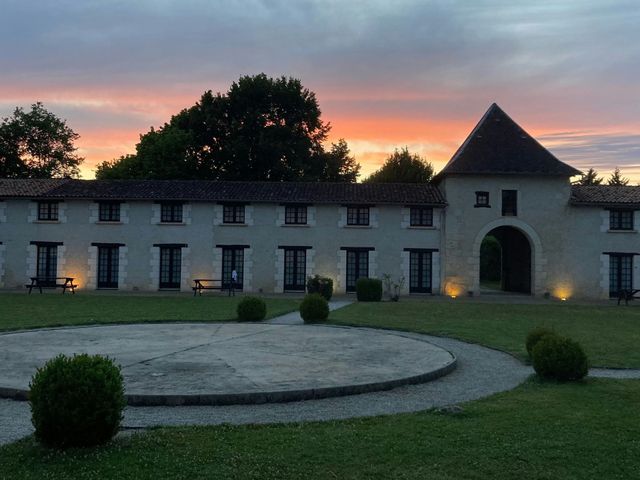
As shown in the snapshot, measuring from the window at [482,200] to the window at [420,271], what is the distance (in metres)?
4.02

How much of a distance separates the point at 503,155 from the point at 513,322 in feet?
53.5

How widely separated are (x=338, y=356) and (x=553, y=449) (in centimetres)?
593

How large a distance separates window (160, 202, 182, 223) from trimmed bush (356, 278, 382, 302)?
11.8m

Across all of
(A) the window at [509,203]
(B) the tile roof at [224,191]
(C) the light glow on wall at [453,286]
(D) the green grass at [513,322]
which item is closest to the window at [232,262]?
(B) the tile roof at [224,191]

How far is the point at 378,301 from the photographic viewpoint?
90.9 feet

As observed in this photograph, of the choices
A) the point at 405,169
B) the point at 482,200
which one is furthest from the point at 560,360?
the point at 405,169

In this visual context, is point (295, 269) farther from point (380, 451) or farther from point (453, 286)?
point (380, 451)

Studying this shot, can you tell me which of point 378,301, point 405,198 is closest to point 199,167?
point 405,198

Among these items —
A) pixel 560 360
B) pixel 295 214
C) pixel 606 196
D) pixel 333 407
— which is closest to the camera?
pixel 333 407

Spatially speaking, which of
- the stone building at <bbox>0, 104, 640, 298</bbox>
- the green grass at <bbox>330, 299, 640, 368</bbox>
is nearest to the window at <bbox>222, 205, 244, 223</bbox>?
the stone building at <bbox>0, 104, 640, 298</bbox>

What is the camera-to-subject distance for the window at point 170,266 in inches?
1262

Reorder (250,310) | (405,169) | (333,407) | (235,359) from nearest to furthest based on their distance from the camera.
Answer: (333,407) < (235,359) < (250,310) < (405,169)

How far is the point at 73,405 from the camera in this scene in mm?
5562

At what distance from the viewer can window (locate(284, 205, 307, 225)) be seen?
32156 millimetres
